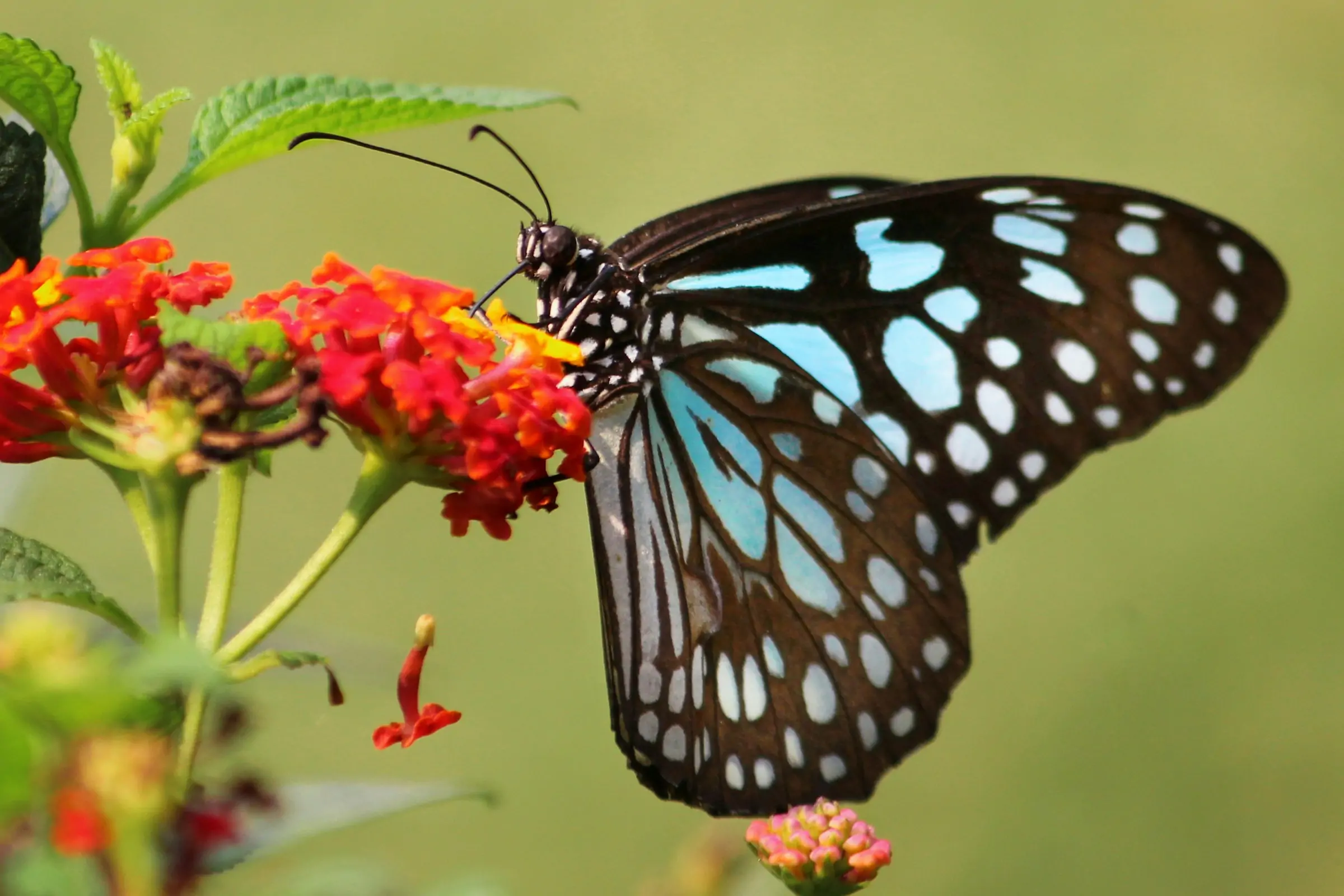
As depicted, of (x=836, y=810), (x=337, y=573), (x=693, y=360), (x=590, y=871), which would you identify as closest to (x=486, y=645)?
(x=337, y=573)

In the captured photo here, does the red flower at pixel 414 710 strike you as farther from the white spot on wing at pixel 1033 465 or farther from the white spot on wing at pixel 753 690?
the white spot on wing at pixel 1033 465

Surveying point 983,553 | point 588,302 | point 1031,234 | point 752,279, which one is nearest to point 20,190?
point 588,302

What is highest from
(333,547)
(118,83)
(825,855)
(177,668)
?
(118,83)

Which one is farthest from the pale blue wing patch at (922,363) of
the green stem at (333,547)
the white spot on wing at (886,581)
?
the green stem at (333,547)

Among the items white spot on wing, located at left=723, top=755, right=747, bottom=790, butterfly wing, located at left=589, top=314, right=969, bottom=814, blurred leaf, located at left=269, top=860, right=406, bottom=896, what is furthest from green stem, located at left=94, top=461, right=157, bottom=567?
white spot on wing, located at left=723, top=755, right=747, bottom=790

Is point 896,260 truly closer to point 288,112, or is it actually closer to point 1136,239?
point 1136,239

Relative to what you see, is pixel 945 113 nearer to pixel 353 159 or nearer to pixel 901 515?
pixel 353 159

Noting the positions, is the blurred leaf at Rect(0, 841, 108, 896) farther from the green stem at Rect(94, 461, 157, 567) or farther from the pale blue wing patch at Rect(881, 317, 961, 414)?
the pale blue wing patch at Rect(881, 317, 961, 414)
